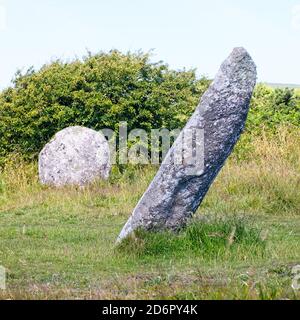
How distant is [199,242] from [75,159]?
8.96 metres

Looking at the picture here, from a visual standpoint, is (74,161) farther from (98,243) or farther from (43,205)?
(98,243)

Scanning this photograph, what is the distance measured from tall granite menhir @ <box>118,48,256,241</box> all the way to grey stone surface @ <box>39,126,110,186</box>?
26.8 feet

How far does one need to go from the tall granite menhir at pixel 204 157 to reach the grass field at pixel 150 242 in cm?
25

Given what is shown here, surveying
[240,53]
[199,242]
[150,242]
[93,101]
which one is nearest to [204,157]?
[199,242]

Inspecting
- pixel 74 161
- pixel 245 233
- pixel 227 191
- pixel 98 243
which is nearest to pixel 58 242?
pixel 98 243

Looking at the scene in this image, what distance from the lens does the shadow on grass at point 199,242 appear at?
9.27m

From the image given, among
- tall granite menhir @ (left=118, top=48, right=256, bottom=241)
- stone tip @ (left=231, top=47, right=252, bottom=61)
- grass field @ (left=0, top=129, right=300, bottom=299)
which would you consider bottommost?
grass field @ (left=0, top=129, right=300, bottom=299)

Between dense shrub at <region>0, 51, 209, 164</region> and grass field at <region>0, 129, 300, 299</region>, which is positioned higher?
dense shrub at <region>0, 51, 209, 164</region>

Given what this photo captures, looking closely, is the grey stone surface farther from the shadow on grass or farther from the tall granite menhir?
the shadow on grass

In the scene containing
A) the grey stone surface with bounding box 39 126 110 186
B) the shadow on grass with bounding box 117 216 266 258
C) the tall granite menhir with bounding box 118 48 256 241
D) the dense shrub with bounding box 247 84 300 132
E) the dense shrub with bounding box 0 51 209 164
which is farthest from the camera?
the dense shrub with bounding box 247 84 300 132

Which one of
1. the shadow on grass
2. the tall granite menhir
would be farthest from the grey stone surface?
the shadow on grass

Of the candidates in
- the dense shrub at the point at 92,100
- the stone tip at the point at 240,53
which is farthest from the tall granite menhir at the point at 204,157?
the dense shrub at the point at 92,100

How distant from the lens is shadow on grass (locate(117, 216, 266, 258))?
30.4 ft

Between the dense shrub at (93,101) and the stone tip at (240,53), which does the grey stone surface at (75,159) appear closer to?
the dense shrub at (93,101)
